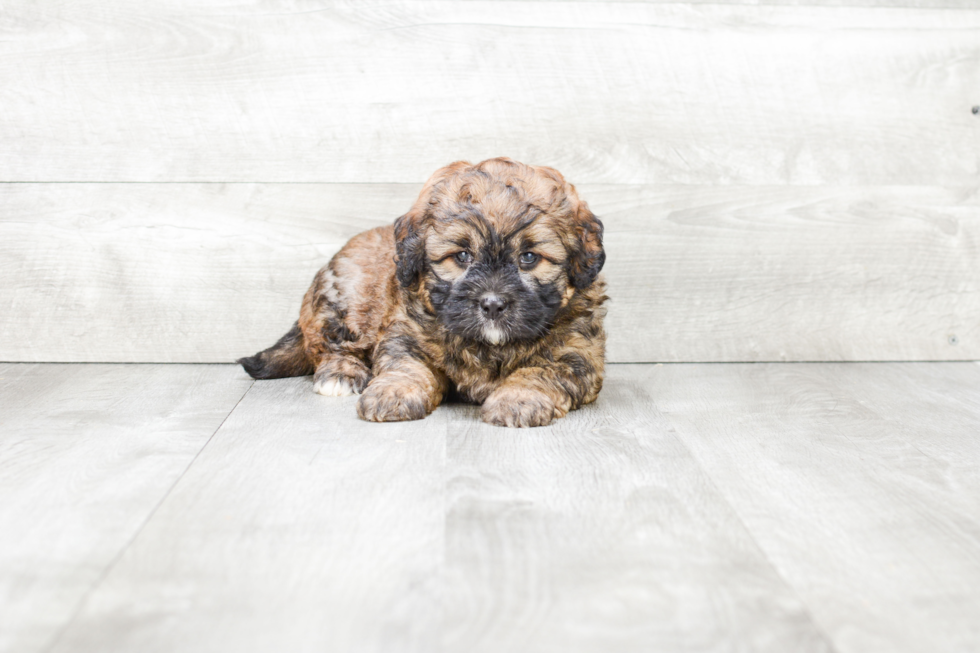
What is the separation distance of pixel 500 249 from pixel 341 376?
2.68 ft

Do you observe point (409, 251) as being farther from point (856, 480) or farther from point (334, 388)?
point (856, 480)

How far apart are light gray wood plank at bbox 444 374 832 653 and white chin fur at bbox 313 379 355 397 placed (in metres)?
0.67

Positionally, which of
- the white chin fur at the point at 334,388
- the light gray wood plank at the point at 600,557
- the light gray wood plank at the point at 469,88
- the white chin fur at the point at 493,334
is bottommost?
the white chin fur at the point at 334,388

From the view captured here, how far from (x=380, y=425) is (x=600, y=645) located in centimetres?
133

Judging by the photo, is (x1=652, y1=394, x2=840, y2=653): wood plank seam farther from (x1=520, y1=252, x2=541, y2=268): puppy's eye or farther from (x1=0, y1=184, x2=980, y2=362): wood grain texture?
(x1=0, y1=184, x2=980, y2=362): wood grain texture

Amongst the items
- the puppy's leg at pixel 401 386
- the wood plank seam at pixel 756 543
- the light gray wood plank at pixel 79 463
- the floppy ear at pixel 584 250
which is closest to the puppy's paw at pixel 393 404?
the puppy's leg at pixel 401 386

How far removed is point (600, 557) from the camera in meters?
1.67

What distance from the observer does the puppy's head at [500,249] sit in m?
2.54

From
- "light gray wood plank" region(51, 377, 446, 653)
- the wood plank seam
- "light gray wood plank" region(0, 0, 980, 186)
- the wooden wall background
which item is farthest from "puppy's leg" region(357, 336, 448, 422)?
"light gray wood plank" region(0, 0, 980, 186)

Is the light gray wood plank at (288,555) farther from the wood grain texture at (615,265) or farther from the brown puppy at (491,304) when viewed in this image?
the wood grain texture at (615,265)

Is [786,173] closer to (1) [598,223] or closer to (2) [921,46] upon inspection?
(2) [921,46]

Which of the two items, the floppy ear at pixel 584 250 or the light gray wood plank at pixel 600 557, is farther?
the floppy ear at pixel 584 250

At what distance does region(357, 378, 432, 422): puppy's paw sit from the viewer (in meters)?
2.60

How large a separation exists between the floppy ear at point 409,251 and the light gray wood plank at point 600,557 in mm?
580
